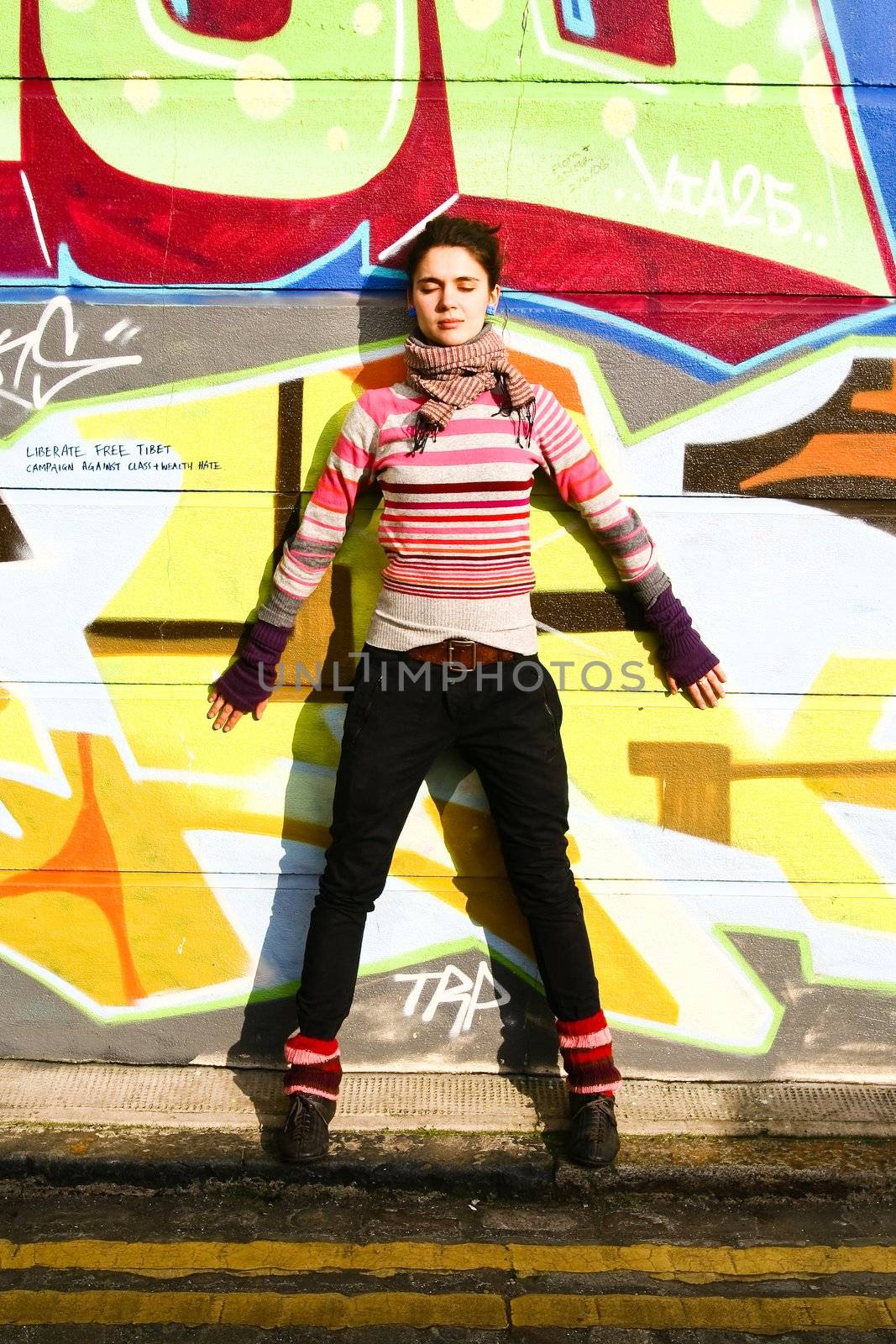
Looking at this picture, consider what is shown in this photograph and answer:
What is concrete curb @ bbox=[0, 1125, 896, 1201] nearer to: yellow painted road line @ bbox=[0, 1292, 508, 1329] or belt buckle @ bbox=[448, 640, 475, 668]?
yellow painted road line @ bbox=[0, 1292, 508, 1329]

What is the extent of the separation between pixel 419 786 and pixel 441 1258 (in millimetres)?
1054

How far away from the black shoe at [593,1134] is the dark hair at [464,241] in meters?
1.99

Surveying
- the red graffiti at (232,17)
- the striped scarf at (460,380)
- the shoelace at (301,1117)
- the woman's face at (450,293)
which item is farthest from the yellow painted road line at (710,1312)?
the red graffiti at (232,17)

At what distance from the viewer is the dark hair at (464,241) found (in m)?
2.40

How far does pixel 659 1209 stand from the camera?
2.47 m

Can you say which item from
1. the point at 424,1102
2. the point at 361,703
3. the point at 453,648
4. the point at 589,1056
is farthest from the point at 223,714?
the point at 589,1056

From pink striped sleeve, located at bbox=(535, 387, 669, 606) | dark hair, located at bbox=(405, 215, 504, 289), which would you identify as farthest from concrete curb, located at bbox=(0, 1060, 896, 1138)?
dark hair, located at bbox=(405, 215, 504, 289)

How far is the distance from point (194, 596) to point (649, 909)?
4.76ft

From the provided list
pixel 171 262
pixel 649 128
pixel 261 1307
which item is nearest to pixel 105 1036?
pixel 261 1307

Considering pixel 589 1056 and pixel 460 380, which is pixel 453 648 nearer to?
pixel 460 380

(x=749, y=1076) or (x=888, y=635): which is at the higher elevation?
(x=888, y=635)

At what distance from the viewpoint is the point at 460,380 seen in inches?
95.0

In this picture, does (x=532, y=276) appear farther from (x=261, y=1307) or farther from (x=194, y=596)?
(x=261, y=1307)

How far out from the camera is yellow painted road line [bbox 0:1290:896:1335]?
212 cm
